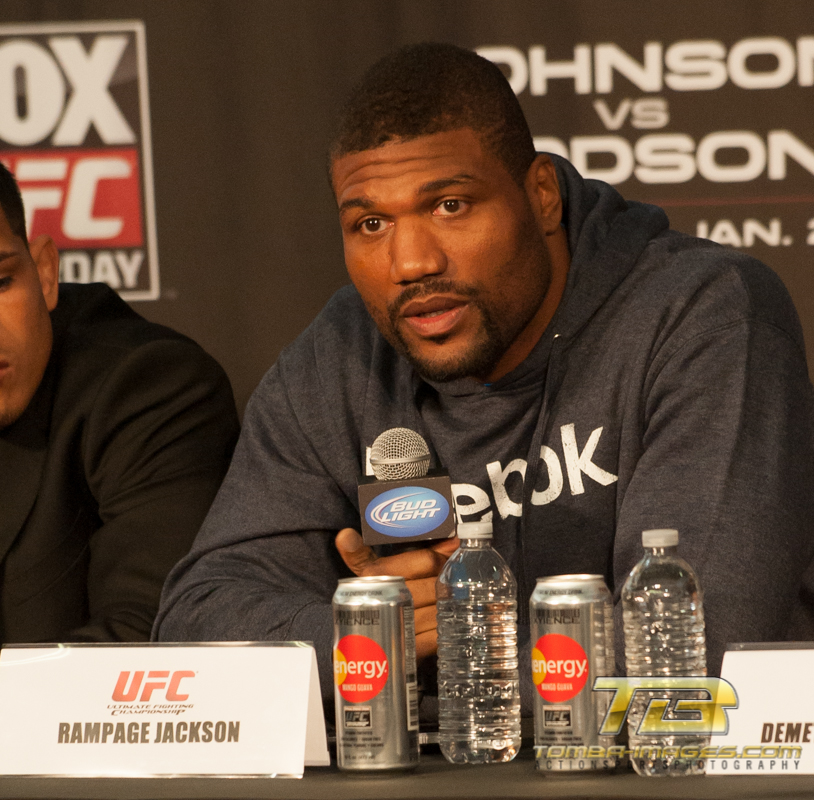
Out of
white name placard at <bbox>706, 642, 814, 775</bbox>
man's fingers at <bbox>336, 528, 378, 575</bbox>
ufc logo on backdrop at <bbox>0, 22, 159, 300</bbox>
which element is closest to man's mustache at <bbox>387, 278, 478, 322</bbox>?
man's fingers at <bbox>336, 528, 378, 575</bbox>

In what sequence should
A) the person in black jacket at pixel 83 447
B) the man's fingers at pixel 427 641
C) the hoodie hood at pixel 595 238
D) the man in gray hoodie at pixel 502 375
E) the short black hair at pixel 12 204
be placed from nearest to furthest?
the man's fingers at pixel 427 641, the man in gray hoodie at pixel 502 375, the hoodie hood at pixel 595 238, the person in black jacket at pixel 83 447, the short black hair at pixel 12 204

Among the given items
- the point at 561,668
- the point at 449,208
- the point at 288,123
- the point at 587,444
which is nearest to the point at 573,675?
the point at 561,668

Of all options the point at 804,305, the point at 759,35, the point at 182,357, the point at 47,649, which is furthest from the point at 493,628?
the point at 759,35

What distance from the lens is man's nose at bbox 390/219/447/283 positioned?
6.91 ft

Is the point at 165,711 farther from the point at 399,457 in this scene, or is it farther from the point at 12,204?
the point at 12,204

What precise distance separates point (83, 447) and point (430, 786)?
1.74 metres

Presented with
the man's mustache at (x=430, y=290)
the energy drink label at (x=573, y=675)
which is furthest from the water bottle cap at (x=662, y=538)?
the man's mustache at (x=430, y=290)

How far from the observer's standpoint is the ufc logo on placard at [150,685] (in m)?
1.42

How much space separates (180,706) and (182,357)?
5.14ft

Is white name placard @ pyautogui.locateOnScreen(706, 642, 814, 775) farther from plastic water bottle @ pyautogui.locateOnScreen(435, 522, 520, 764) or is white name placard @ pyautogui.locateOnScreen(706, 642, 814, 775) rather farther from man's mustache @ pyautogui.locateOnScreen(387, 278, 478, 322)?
man's mustache @ pyautogui.locateOnScreen(387, 278, 478, 322)

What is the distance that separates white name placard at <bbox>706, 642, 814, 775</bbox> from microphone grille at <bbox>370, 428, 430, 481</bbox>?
0.50 m

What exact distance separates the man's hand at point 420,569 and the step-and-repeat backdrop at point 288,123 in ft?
5.36

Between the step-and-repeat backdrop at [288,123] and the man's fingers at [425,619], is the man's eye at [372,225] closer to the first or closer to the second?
the man's fingers at [425,619]

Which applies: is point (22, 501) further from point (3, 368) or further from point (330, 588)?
point (330, 588)
